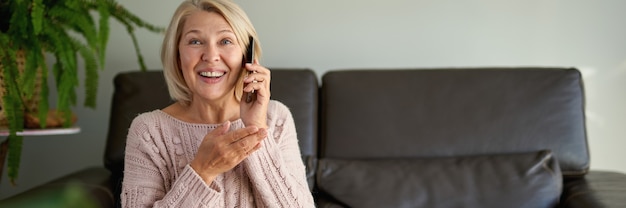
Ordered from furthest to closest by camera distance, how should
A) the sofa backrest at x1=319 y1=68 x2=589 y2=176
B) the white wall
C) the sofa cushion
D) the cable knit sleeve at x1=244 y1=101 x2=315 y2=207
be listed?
the white wall
the sofa backrest at x1=319 y1=68 x2=589 y2=176
the sofa cushion
the cable knit sleeve at x1=244 y1=101 x2=315 y2=207

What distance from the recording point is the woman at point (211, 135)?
1058mm

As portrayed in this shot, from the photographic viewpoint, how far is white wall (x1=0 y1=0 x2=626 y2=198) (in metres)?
1.85

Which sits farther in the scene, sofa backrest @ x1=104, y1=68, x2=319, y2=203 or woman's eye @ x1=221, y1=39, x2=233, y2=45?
sofa backrest @ x1=104, y1=68, x2=319, y2=203

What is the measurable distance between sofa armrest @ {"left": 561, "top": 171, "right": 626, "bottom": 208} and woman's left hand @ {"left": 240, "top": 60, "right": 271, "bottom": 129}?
0.73 metres

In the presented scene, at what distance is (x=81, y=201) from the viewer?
0.21 metres

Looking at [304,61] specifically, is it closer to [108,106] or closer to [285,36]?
[285,36]

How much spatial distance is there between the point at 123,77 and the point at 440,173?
35.5 inches

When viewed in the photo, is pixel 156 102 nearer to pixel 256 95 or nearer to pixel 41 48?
pixel 41 48

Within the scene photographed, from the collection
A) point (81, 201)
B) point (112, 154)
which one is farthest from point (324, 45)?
point (81, 201)

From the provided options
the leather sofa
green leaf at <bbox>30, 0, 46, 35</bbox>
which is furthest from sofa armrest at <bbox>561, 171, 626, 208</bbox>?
green leaf at <bbox>30, 0, 46, 35</bbox>

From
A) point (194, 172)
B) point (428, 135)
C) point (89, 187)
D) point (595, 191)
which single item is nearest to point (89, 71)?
point (89, 187)

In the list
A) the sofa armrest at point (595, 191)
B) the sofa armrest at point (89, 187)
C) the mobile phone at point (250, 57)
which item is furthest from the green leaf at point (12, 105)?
the sofa armrest at point (595, 191)

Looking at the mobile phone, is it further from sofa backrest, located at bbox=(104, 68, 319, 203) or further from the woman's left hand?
sofa backrest, located at bbox=(104, 68, 319, 203)

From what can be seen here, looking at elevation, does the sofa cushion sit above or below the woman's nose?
below
